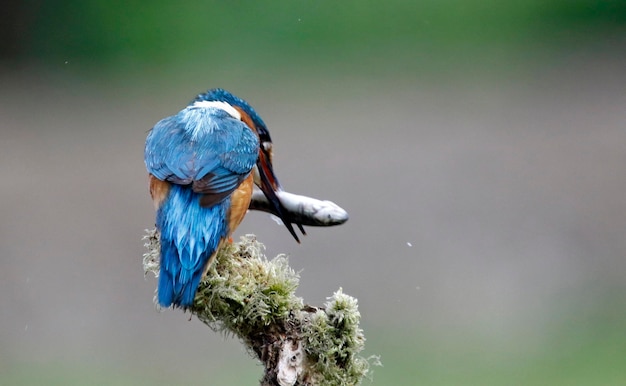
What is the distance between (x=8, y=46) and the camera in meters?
7.23

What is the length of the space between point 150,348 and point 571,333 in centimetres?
226

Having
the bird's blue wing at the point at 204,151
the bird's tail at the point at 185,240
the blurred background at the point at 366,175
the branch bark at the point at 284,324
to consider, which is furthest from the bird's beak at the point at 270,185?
the blurred background at the point at 366,175

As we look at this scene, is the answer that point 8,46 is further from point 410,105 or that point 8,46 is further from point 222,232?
point 222,232

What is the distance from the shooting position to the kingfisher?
2.31 metres

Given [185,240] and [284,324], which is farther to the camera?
[185,240]

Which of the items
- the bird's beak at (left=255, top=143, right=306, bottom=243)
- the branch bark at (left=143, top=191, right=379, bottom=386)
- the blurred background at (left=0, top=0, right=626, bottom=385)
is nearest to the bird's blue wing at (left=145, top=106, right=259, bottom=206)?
the bird's beak at (left=255, top=143, right=306, bottom=243)

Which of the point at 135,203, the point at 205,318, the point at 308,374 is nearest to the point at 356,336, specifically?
the point at 308,374

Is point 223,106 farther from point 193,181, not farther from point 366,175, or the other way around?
point 366,175

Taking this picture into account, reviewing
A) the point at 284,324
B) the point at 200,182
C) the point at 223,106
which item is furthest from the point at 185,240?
the point at 223,106

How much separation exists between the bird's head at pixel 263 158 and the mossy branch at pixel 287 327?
0.59 m

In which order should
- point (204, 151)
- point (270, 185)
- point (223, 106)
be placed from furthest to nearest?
1. point (223, 106)
2. point (270, 185)
3. point (204, 151)

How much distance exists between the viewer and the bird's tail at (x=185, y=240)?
7.40 ft

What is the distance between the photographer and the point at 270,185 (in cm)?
292

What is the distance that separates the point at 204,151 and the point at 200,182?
17cm
